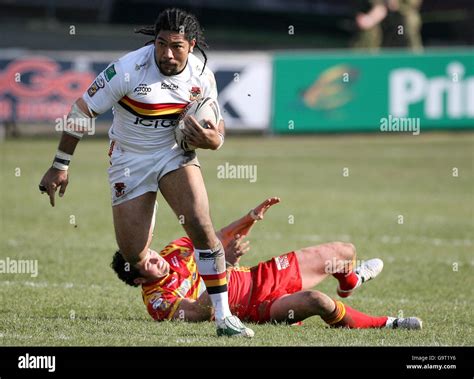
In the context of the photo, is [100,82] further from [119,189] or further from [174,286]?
[174,286]

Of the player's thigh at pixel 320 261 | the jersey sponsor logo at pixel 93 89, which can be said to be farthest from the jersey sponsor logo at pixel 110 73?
the player's thigh at pixel 320 261

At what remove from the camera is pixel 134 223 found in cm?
790

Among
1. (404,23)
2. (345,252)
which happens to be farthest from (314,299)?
(404,23)

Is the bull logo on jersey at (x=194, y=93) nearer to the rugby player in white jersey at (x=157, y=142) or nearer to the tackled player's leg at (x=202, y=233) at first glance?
the rugby player in white jersey at (x=157, y=142)

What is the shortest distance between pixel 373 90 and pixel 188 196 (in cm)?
2033

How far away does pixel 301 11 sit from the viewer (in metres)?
42.2

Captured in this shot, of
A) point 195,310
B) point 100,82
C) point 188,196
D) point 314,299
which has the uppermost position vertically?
point 100,82

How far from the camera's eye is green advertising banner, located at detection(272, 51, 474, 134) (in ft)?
89.1

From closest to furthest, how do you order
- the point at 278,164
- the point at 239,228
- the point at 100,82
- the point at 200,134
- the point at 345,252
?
the point at 200,134, the point at 100,82, the point at 345,252, the point at 239,228, the point at 278,164

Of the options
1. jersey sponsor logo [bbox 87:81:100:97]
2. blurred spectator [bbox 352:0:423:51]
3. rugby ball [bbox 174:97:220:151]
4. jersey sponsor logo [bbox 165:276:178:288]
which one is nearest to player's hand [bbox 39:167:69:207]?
jersey sponsor logo [bbox 87:81:100:97]

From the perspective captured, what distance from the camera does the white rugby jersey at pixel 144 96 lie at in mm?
7734

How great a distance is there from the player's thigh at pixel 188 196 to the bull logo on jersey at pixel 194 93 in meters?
0.54

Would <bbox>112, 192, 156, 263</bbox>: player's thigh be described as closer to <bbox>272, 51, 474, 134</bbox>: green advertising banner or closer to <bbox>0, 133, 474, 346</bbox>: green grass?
<bbox>0, 133, 474, 346</bbox>: green grass
